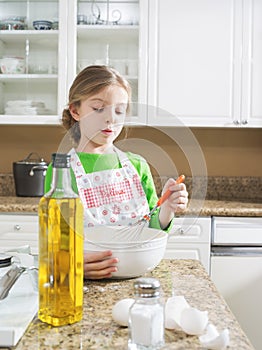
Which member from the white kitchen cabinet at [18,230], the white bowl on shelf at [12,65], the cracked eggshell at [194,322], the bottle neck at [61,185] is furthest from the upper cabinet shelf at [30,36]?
the cracked eggshell at [194,322]

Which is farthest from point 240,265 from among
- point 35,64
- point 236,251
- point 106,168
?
point 35,64

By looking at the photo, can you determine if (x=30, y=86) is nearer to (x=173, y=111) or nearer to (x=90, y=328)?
(x=173, y=111)

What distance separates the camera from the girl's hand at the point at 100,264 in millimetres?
1202

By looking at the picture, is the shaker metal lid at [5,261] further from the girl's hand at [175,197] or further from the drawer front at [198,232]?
the drawer front at [198,232]

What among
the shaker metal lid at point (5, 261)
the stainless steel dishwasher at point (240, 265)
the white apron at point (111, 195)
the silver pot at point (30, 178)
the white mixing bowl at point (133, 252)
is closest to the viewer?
the white mixing bowl at point (133, 252)

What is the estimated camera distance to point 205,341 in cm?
88

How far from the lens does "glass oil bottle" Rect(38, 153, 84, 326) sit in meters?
0.95

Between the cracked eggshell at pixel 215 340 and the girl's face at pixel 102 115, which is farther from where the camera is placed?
the girl's face at pixel 102 115

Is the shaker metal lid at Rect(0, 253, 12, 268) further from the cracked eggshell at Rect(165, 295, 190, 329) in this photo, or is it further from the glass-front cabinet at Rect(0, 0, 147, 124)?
the glass-front cabinet at Rect(0, 0, 147, 124)

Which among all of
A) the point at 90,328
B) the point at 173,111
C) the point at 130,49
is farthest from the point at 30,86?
the point at 90,328

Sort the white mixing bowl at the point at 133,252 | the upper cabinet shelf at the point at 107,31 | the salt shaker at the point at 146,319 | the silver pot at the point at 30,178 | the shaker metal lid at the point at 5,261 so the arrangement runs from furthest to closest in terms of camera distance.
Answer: the upper cabinet shelf at the point at 107,31, the silver pot at the point at 30,178, the shaker metal lid at the point at 5,261, the white mixing bowl at the point at 133,252, the salt shaker at the point at 146,319

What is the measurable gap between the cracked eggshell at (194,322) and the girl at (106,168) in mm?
307

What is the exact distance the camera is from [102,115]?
128 centimetres

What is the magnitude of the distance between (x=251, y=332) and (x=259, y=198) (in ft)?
3.08
